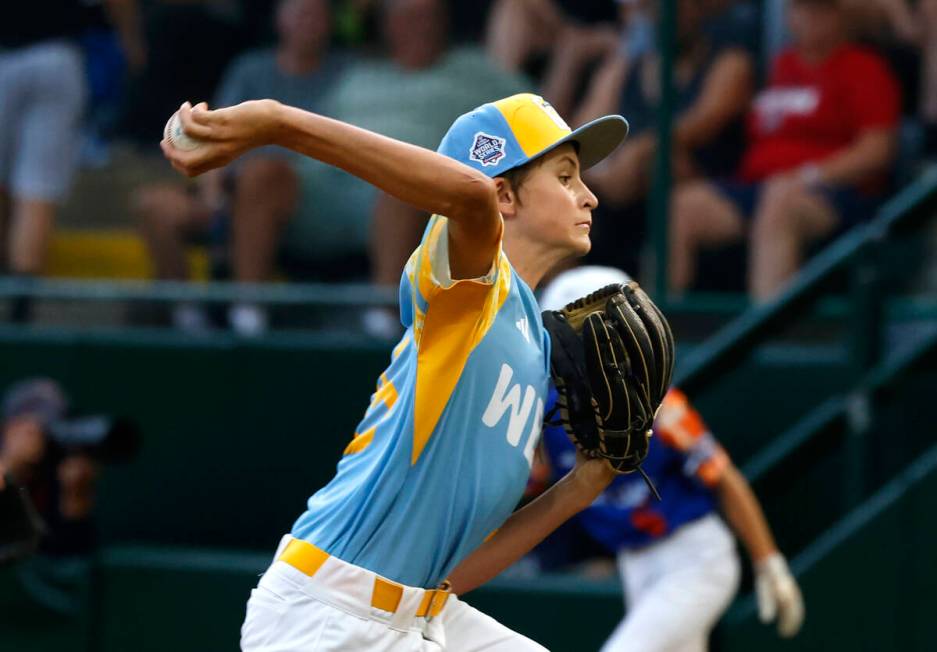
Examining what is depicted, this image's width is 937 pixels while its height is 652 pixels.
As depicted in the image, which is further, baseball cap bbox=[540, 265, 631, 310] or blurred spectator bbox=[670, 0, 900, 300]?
blurred spectator bbox=[670, 0, 900, 300]

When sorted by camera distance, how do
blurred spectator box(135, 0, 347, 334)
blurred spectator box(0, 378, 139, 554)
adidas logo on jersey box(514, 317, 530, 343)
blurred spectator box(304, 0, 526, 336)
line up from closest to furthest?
adidas logo on jersey box(514, 317, 530, 343) → blurred spectator box(0, 378, 139, 554) → blurred spectator box(304, 0, 526, 336) → blurred spectator box(135, 0, 347, 334)

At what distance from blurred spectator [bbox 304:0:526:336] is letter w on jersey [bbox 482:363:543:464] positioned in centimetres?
370

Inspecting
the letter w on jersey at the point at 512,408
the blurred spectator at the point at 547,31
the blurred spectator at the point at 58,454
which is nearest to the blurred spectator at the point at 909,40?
the blurred spectator at the point at 547,31

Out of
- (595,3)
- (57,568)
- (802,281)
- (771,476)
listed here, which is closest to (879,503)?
(771,476)

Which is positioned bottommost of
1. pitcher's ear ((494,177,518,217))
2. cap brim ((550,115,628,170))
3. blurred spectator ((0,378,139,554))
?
blurred spectator ((0,378,139,554))

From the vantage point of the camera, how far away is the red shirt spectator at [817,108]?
6.41 m

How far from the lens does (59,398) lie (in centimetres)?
652

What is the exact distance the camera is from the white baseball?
8.50 ft

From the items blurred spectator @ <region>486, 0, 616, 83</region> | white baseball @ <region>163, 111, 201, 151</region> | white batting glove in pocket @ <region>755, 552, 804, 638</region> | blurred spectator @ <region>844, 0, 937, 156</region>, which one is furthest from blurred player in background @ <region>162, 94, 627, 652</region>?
blurred spectator @ <region>486, 0, 616, 83</region>

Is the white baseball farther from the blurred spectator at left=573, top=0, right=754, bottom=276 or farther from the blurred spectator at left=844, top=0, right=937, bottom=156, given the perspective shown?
the blurred spectator at left=844, top=0, right=937, bottom=156

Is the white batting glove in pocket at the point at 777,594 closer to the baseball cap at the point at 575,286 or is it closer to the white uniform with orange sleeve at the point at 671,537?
the white uniform with orange sleeve at the point at 671,537

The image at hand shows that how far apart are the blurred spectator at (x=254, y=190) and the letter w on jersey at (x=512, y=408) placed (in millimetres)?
3957

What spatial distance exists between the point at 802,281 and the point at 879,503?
0.85 meters

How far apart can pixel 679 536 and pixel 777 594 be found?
1.24ft
